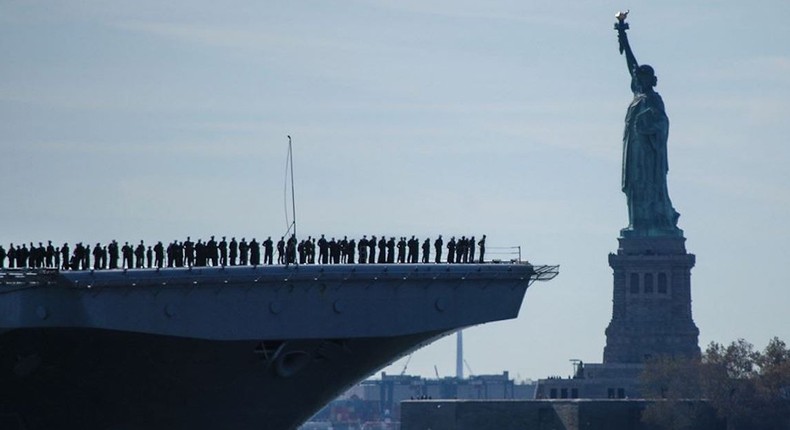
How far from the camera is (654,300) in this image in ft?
632

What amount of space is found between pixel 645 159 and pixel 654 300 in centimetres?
1083

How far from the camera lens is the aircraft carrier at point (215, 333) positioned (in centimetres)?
7794

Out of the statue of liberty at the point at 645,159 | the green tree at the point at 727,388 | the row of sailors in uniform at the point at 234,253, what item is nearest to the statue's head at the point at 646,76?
the statue of liberty at the point at 645,159

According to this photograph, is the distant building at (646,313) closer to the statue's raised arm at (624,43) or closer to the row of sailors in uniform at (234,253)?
the statue's raised arm at (624,43)

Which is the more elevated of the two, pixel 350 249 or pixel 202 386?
pixel 350 249

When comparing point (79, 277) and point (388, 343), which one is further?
point (388, 343)

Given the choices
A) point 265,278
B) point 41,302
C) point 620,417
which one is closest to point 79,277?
point 41,302

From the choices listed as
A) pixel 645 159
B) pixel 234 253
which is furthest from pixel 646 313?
pixel 234 253

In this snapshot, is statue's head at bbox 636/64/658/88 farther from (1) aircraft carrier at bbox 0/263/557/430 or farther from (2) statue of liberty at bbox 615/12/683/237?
(1) aircraft carrier at bbox 0/263/557/430

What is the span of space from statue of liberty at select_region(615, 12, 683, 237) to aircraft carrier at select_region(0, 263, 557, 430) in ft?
342

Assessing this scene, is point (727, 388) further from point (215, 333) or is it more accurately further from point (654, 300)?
point (215, 333)

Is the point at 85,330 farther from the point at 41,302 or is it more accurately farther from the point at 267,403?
the point at 267,403

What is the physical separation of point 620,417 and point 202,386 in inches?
3833

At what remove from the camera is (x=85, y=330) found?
77875mm
